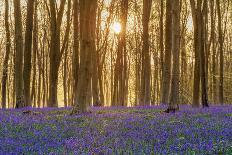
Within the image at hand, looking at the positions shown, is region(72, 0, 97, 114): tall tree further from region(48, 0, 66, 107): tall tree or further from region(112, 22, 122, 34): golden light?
region(112, 22, 122, 34): golden light

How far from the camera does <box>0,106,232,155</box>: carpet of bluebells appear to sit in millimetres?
9273

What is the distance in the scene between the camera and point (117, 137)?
1113 cm

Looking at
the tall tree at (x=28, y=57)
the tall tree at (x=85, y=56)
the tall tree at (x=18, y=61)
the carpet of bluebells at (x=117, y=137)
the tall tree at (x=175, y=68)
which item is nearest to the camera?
the carpet of bluebells at (x=117, y=137)

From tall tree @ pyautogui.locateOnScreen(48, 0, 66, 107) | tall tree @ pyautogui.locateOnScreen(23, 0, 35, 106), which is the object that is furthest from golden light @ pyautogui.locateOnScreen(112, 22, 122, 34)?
tall tree @ pyautogui.locateOnScreen(23, 0, 35, 106)

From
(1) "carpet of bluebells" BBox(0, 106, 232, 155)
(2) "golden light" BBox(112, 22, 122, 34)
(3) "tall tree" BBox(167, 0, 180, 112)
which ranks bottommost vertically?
(1) "carpet of bluebells" BBox(0, 106, 232, 155)

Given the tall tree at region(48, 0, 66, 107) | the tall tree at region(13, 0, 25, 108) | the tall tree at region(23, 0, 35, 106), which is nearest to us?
the tall tree at region(13, 0, 25, 108)

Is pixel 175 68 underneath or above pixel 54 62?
underneath

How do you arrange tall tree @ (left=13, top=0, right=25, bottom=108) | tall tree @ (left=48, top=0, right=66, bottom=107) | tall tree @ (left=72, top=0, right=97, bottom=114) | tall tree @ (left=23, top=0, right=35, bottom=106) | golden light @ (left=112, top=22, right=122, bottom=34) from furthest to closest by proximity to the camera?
golden light @ (left=112, top=22, right=122, bottom=34) → tall tree @ (left=48, top=0, right=66, bottom=107) → tall tree @ (left=23, top=0, right=35, bottom=106) → tall tree @ (left=13, top=0, right=25, bottom=108) → tall tree @ (left=72, top=0, right=97, bottom=114)

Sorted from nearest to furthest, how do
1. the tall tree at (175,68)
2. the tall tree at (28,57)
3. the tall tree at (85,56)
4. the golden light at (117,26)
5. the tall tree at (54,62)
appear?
the tall tree at (175,68), the tall tree at (85,56), the tall tree at (28,57), the tall tree at (54,62), the golden light at (117,26)

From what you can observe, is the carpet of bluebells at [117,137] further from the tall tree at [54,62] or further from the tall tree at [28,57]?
the tall tree at [54,62]

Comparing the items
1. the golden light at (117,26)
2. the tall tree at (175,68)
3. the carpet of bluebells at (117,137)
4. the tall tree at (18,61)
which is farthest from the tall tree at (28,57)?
the golden light at (117,26)

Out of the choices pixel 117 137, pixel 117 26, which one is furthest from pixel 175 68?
pixel 117 26

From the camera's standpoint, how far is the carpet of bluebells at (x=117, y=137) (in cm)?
927

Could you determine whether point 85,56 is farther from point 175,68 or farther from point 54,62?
point 54,62
